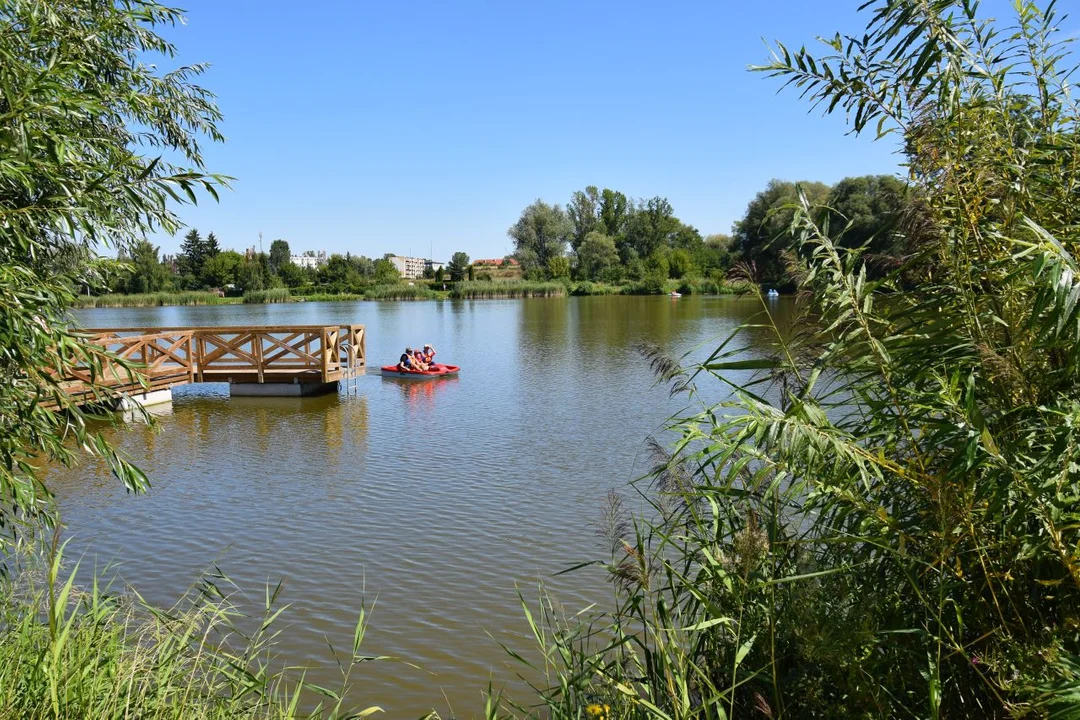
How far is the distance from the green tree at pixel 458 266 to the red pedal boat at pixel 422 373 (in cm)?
7623

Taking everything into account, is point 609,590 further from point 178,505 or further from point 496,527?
point 178,505

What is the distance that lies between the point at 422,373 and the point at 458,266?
259ft

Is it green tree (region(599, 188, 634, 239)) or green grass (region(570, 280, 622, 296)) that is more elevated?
green tree (region(599, 188, 634, 239))

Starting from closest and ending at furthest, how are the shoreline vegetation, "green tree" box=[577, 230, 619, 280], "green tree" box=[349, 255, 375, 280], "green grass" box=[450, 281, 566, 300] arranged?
the shoreline vegetation → "green grass" box=[450, 281, 566, 300] → "green tree" box=[577, 230, 619, 280] → "green tree" box=[349, 255, 375, 280]

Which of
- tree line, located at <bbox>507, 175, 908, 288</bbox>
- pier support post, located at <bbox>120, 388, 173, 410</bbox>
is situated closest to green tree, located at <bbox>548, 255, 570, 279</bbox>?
tree line, located at <bbox>507, 175, 908, 288</bbox>

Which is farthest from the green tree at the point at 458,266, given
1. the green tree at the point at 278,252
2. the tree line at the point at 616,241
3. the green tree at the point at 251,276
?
the green tree at the point at 278,252

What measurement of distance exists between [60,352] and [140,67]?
3398 mm

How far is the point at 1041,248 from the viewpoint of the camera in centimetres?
242

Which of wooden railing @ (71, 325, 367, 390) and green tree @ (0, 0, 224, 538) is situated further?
wooden railing @ (71, 325, 367, 390)

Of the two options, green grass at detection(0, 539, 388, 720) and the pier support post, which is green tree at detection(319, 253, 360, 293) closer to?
the pier support post

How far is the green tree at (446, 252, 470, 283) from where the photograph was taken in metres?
96.4

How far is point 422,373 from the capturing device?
19.9 meters

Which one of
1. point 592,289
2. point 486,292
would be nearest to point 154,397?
point 486,292

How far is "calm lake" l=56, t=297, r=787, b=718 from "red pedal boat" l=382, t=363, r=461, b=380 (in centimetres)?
154
